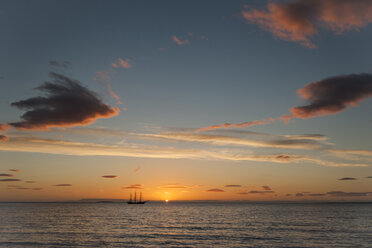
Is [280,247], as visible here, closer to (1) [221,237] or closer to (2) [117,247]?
(1) [221,237]

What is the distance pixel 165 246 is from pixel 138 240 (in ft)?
28.6

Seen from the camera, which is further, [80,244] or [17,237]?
[17,237]

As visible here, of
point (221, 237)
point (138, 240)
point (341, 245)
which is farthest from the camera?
point (221, 237)

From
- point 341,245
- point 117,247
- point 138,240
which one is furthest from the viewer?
point 138,240

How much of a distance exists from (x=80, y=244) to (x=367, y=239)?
58147 mm

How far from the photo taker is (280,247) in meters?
54.5

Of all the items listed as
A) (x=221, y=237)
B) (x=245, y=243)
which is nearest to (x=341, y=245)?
(x=245, y=243)

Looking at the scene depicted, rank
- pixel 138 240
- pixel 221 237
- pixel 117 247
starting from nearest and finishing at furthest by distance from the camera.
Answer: pixel 117 247 → pixel 138 240 → pixel 221 237

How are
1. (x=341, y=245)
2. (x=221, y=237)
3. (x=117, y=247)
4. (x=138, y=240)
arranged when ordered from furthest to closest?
(x=221, y=237) → (x=138, y=240) → (x=341, y=245) → (x=117, y=247)

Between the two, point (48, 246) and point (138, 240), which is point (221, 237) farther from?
point (48, 246)

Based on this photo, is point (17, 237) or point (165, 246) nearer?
point (165, 246)

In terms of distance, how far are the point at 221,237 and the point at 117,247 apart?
78.5 feet

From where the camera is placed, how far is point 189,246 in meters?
55.1

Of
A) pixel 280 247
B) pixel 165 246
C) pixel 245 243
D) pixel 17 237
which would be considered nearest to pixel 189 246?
pixel 165 246
